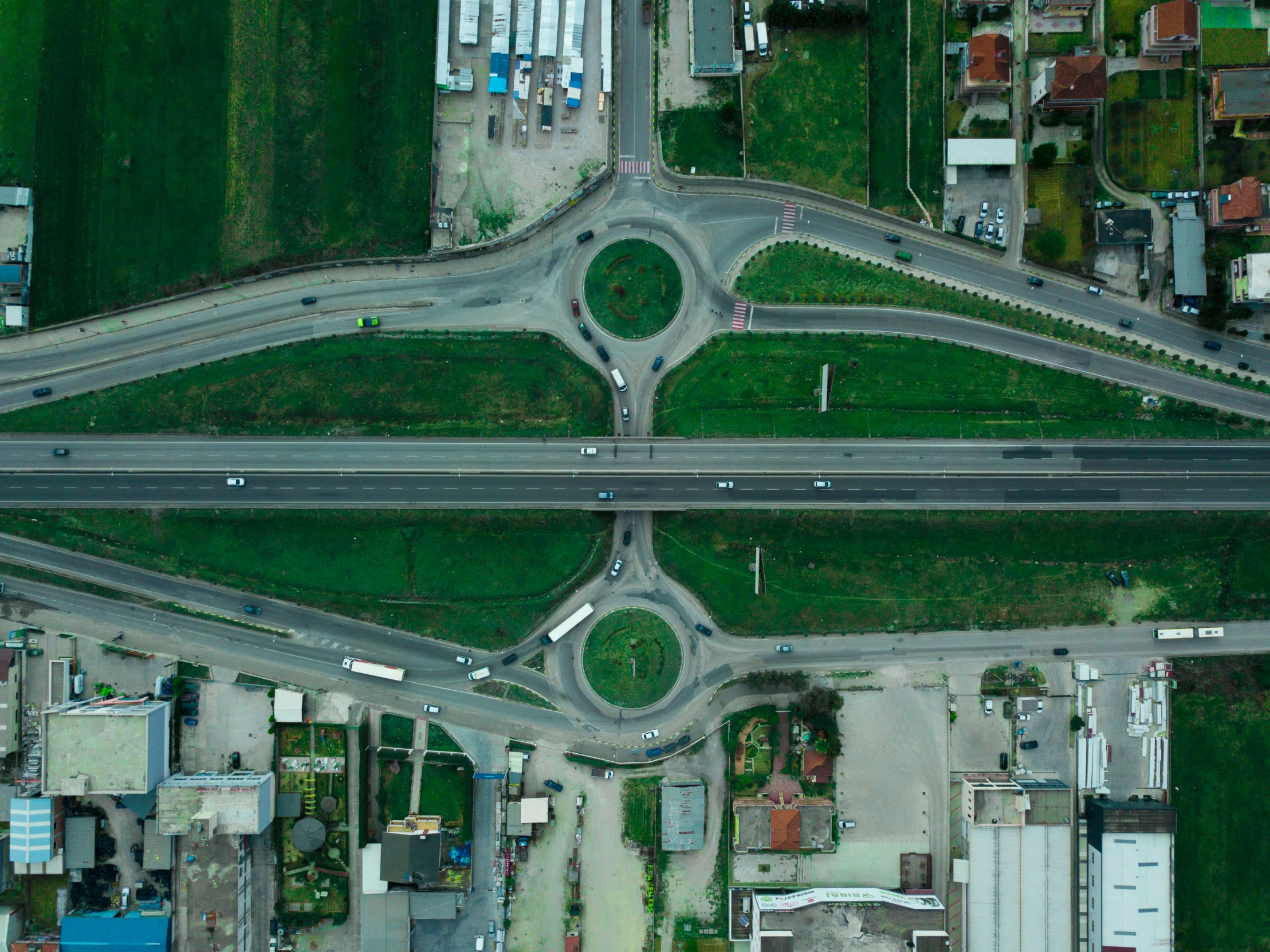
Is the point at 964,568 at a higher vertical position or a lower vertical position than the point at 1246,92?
lower

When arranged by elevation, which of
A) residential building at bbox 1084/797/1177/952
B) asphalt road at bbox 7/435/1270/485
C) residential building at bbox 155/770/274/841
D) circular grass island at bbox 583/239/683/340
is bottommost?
residential building at bbox 1084/797/1177/952

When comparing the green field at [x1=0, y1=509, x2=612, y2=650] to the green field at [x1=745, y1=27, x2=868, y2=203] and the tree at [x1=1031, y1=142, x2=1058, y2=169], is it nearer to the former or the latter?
the green field at [x1=745, y1=27, x2=868, y2=203]

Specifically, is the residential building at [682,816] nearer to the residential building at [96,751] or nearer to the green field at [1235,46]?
the residential building at [96,751]

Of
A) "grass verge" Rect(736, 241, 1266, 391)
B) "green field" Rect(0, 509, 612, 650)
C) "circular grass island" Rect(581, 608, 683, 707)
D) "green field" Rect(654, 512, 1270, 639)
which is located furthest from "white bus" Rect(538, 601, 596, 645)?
"grass verge" Rect(736, 241, 1266, 391)

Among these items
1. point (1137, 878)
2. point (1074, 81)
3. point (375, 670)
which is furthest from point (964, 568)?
point (375, 670)

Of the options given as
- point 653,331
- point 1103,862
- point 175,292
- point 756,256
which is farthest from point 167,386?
point 1103,862

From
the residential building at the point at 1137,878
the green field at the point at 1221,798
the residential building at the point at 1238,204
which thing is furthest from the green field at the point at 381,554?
the residential building at the point at 1238,204

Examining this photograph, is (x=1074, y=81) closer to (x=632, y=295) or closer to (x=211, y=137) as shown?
(x=632, y=295)
